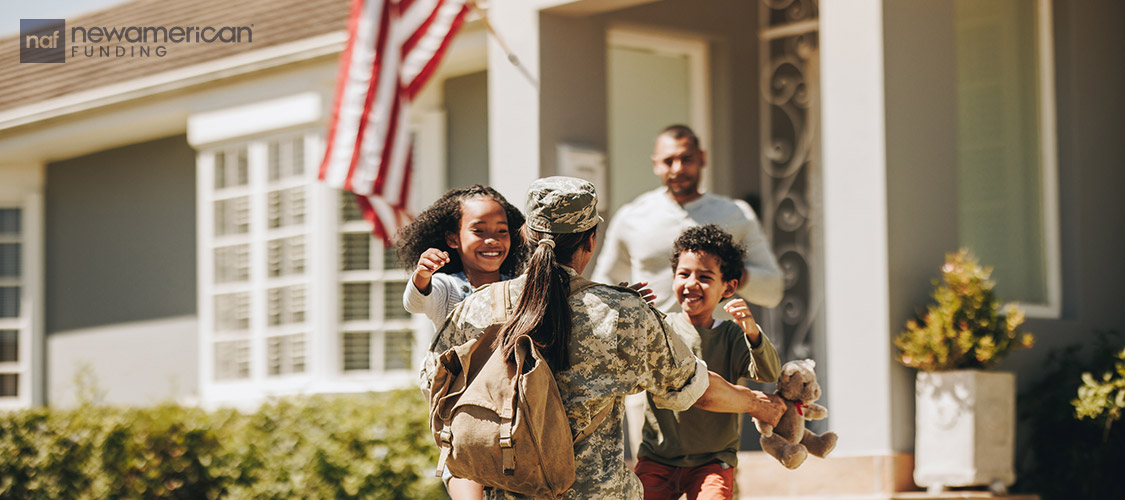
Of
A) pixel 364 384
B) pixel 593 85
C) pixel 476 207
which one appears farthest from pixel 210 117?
pixel 476 207

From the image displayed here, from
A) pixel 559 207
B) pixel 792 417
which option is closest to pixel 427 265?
pixel 559 207

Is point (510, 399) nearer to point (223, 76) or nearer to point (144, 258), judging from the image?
point (223, 76)

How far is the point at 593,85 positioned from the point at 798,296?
6.34ft

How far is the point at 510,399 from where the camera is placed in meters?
3.54

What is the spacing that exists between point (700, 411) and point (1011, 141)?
4064 mm

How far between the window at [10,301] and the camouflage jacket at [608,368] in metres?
10.6

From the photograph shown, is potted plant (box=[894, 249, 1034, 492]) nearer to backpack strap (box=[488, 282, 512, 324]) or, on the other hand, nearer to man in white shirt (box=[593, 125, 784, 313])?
man in white shirt (box=[593, 125, 784, 313])

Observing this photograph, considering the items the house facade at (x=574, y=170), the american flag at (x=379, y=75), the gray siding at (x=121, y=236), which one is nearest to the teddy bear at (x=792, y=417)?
the house facade at (x=574, y=170)

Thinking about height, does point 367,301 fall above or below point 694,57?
below

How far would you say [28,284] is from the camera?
13.1 m

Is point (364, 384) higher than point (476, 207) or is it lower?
lower

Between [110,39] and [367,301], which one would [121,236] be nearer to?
[110,39]

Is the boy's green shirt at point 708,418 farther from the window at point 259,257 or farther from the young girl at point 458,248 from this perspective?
the window at point 259,257

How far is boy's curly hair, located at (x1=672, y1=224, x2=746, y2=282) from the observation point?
454 centimetres
